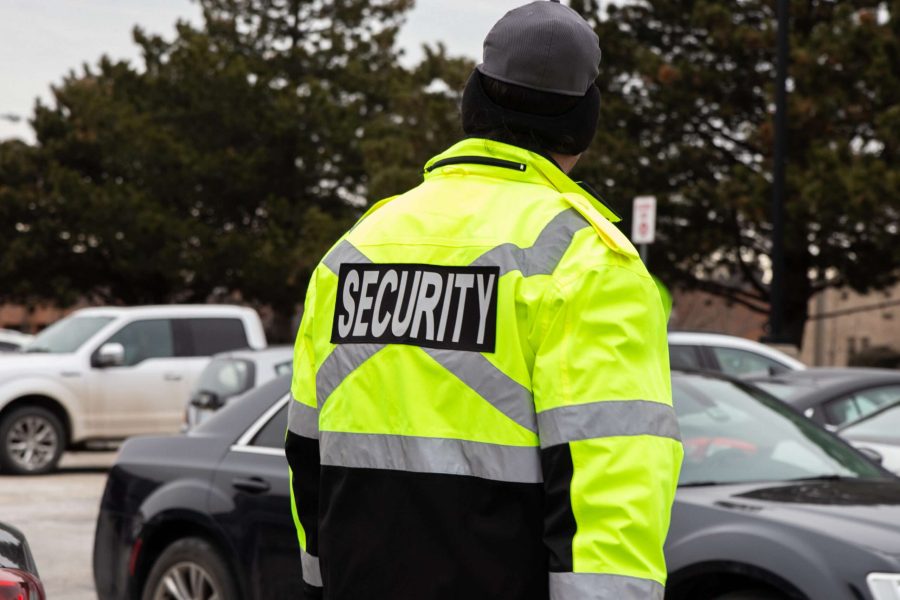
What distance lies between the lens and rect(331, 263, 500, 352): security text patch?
2.49m

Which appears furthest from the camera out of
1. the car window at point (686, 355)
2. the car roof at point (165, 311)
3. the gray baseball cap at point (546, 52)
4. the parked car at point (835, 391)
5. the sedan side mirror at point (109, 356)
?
the car roof at point (165, 311)

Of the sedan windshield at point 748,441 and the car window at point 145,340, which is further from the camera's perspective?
the car window at point 145,340

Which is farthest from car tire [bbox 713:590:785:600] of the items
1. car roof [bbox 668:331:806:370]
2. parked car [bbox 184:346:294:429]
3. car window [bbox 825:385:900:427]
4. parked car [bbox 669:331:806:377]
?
car roof [bbox 668:331:806:370]

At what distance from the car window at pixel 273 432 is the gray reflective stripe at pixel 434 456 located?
3.52 m

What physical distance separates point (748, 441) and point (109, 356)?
37.3 feet

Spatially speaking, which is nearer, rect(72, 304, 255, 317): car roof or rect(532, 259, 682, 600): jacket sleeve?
rect(532, 259, 682, 600): jacket sleeve

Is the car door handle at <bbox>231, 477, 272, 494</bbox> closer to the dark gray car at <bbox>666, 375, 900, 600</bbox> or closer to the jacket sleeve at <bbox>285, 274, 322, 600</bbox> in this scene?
the dark gray car at <bbox>666, 375, 900, 600</bbox>

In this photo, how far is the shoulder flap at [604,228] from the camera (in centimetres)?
243

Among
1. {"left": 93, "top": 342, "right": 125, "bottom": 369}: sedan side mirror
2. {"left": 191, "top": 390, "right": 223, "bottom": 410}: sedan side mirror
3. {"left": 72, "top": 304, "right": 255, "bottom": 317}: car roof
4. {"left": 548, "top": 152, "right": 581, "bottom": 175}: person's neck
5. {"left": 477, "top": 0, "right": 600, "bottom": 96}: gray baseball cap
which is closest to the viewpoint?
{"left": 477, "top": 0, "right": 600, "bottom": 96}: gray baseball cap

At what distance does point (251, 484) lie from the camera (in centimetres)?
595

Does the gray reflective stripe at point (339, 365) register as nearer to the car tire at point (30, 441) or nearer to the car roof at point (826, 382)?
the car roof at point (826, 382)

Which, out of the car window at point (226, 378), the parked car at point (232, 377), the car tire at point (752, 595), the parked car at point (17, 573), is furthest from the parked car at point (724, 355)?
the parked car at point (17, 573)

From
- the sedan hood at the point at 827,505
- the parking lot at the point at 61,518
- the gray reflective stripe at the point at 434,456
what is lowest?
the parking lot at the point at 61,518

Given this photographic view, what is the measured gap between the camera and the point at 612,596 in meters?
2.26
